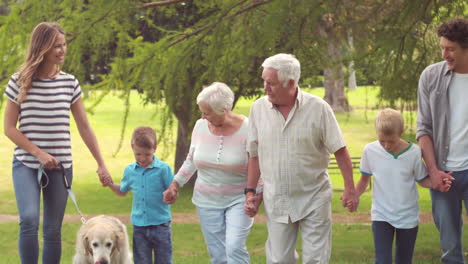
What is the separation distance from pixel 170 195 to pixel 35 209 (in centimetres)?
99

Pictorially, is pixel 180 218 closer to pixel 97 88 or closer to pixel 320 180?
pixel 97 88

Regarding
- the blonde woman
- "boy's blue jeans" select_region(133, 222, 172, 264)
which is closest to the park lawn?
"boy's blue jeans" select_region(133, 222, 172, 264)

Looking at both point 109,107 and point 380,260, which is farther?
point 109,107

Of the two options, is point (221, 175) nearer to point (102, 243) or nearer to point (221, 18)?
point (102, 243)

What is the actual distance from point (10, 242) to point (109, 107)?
156 feet

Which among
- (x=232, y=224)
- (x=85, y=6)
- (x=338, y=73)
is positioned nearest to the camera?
(x=232, y=224)

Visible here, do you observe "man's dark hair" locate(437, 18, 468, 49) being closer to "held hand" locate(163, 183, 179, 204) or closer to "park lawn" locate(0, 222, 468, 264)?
"held hand" locate(163, 183, 179, 204)

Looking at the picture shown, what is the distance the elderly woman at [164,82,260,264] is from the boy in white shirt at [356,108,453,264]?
2.88 feet

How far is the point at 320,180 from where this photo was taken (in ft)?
17.7

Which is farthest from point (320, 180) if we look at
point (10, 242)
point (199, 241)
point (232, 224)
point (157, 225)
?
point (10, 242)

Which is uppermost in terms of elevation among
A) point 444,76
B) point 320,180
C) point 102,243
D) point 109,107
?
point 444,76

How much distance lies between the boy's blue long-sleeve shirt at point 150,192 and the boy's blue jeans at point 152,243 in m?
0.06

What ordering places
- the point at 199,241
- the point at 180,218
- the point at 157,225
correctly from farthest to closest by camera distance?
the point at 180,218, the point at 199,241, the point at 157,225

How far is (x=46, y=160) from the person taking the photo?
562 cm
